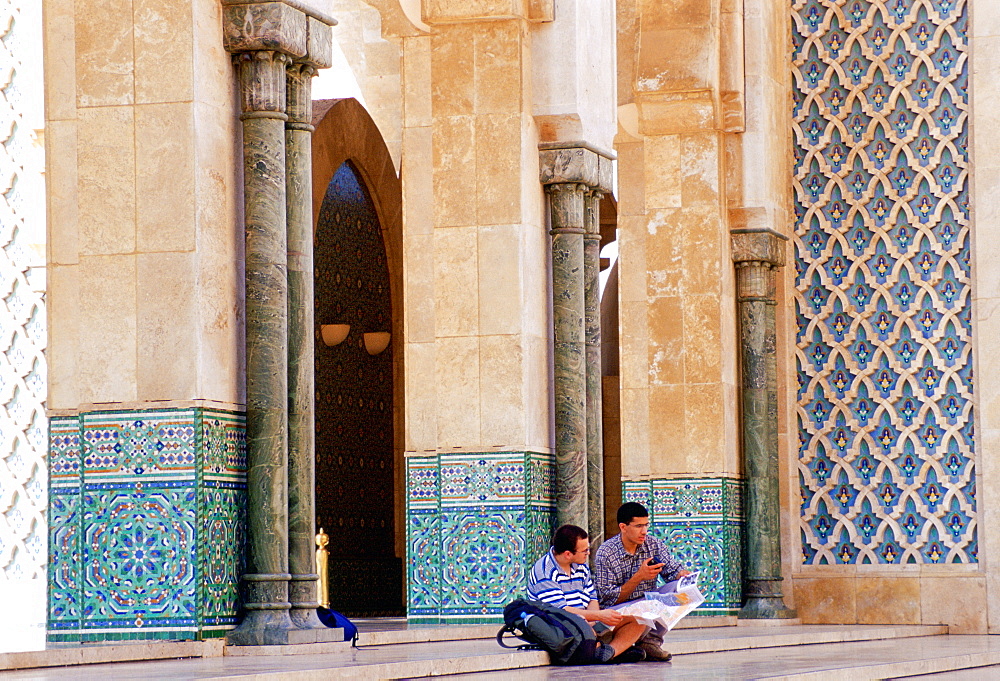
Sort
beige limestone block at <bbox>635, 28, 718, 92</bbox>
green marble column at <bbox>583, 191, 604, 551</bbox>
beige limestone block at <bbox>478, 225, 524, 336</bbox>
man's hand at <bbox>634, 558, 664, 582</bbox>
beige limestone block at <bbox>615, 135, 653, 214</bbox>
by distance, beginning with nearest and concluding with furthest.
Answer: man's hand at <bbox>634, 558, 664, 582</bbox> < beige limestone block at <bbox>478, 225, 524, 336</bbox> < green marble column at <bbox>583, 191, 604, 551</bbox> < beige limestone block at <bbox>635, 28, 718, 92</bbox> < beige limestone block at <bbox>615, 135, 653, 214</bbox>

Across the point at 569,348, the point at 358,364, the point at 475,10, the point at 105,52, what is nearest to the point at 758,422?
the point at 569,348

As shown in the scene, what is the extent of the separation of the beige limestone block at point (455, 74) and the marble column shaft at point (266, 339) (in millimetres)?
2344

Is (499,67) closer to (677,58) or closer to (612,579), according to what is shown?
(677,58)

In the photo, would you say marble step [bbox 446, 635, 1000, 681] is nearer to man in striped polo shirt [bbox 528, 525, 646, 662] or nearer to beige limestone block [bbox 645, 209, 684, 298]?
man in striped polo shirt [bbox 528, 525, 646, 662]

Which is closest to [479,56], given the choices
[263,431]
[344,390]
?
[263,431]

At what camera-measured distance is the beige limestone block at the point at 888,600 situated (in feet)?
35.0

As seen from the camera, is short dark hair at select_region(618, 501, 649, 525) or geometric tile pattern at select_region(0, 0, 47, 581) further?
geometric tile pattern at select_region(0, 0, 47, 581)

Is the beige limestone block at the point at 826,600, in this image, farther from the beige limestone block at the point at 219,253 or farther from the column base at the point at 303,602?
the beige limestone block at the point at 219,253

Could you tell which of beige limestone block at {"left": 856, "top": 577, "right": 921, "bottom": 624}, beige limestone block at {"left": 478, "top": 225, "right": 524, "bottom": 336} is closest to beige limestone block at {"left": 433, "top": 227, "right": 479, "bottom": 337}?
beige limestone block at {"left": 478, "top": 225, "right": 524, "bottom": 336}

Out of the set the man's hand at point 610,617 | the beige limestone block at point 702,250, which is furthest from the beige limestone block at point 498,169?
the beige limestone block at point 702,250

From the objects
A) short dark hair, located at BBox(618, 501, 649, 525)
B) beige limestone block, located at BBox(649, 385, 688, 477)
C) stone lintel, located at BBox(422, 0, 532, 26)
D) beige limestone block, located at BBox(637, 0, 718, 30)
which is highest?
beige limestone block, located at BBox(637, 0, 718, 30)

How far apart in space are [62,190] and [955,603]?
647cm

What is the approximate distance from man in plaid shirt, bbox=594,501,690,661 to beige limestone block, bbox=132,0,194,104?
2.27 m

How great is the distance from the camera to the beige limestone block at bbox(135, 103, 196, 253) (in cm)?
584
